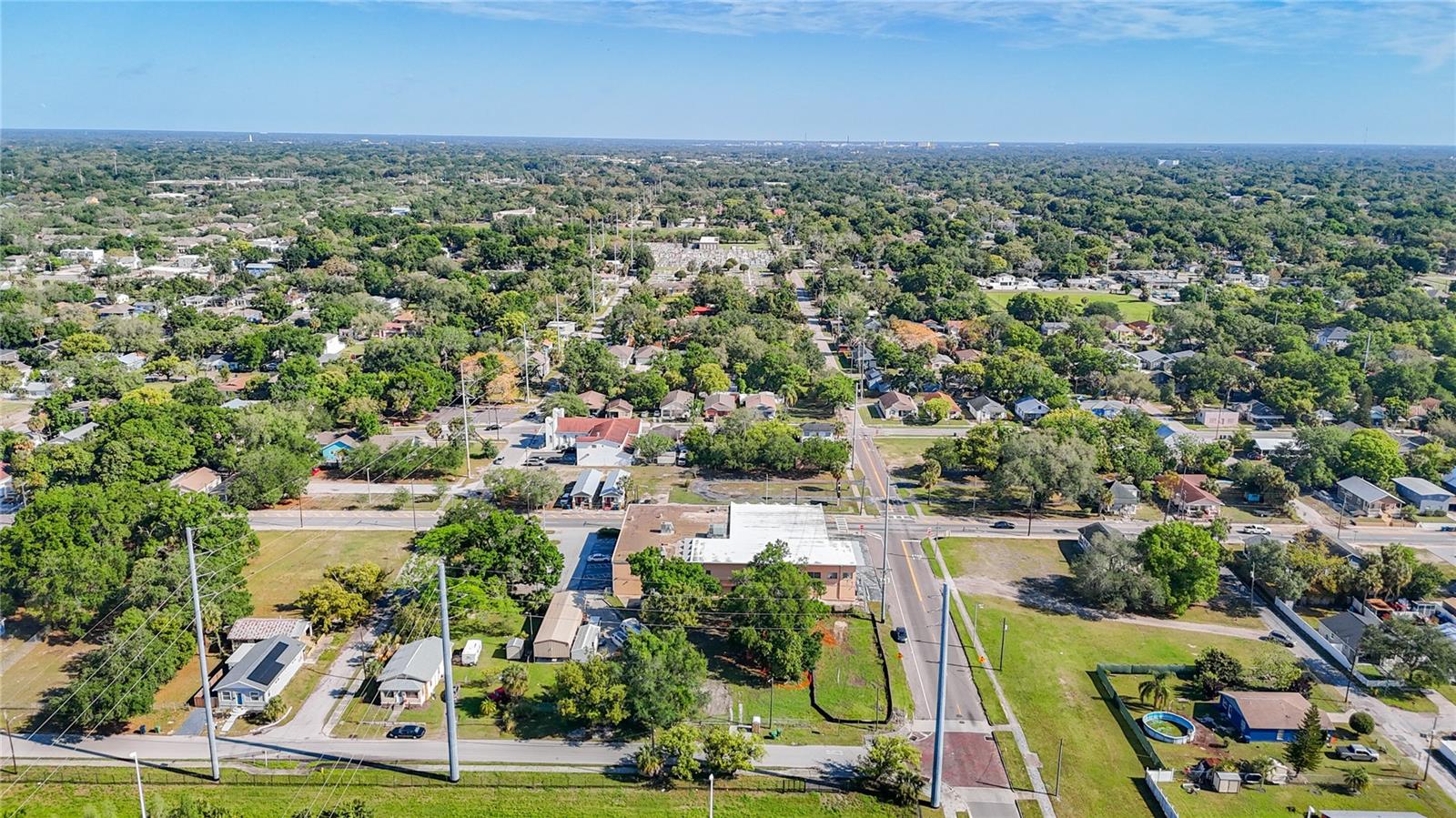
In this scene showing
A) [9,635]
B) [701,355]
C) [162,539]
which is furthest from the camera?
[701,355]

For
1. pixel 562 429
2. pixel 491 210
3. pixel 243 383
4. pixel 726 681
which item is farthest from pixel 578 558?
pixel 491 210

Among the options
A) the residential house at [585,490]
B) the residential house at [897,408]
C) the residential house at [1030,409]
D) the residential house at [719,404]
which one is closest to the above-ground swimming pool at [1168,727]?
the residential house at [585,490]

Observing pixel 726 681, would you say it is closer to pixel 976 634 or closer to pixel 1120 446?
pixel 976 634

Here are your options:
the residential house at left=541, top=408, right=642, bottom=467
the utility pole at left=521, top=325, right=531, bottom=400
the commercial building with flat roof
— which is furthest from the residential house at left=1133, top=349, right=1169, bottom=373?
the utility pole at left=521, top=325, right=531, bottom=400

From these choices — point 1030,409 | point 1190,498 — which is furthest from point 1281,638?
point 1030,409

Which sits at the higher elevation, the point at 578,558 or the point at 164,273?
the point at 164,273

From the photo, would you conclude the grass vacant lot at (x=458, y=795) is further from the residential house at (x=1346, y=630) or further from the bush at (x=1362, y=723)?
the residential house at (x=1346, y=630)

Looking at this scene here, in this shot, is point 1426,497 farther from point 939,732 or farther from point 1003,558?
point 939,732
